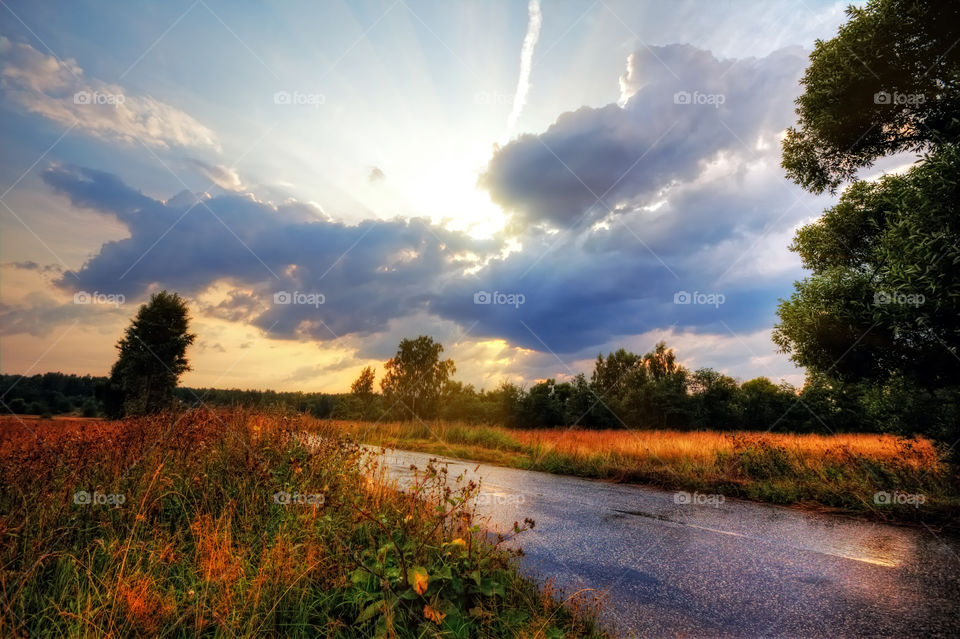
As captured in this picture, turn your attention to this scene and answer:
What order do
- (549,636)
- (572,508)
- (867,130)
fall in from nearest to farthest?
(549,636) < (572,508) < (867,130)

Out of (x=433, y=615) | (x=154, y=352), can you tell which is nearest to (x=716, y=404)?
(x=433, y=615)

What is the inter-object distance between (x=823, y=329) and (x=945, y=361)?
2018mm

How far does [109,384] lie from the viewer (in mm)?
33812

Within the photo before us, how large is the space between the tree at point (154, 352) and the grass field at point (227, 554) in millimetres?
32275

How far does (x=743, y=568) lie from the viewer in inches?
183

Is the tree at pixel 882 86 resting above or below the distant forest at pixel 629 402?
above

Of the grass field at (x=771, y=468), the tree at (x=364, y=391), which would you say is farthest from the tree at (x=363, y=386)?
the grass field at (x=771, y=468)

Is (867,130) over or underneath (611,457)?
over

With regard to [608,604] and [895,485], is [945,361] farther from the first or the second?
[608,604]

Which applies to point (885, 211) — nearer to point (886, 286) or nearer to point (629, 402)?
point (886, 286)

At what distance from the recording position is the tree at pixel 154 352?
3183 centimetres

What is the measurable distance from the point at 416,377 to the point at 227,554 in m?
40.7

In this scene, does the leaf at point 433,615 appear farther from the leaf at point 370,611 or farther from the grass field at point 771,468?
the grass field at point 771,468

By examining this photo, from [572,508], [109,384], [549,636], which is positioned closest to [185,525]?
[549,636]
